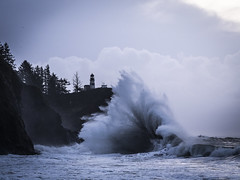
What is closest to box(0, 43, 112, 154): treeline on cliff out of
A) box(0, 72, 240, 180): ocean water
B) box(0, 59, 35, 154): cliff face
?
box(0, 59, 35, 154): cliff face

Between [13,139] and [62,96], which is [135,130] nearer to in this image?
[13,139]

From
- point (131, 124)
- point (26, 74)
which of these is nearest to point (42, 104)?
point (131, 124)

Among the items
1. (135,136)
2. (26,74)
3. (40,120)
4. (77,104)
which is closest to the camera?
(135,136)

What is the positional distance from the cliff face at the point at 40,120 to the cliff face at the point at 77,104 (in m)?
18.2

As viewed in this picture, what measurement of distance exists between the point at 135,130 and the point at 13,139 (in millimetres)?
8880

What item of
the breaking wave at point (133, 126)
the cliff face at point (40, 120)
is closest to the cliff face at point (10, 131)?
the breaking wave at point (133, 126)

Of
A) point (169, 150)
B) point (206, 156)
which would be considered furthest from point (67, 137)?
point (206, 156)

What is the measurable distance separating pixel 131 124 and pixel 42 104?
19824 mm

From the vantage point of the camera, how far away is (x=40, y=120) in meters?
37.4

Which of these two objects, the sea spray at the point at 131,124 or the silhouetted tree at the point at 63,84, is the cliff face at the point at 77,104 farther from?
the sea spray at the point at 131,124

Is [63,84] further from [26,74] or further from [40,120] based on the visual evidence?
[40,120]

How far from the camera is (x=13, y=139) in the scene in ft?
62.7

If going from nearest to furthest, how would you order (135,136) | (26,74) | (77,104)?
(135,136), (26,74), (77,104)

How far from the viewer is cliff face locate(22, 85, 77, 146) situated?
3522 cm
